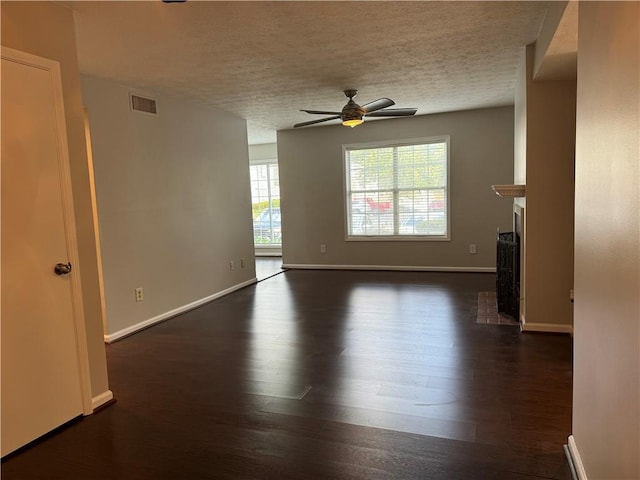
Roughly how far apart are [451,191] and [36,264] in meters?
5.62

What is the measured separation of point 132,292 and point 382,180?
13.9ft

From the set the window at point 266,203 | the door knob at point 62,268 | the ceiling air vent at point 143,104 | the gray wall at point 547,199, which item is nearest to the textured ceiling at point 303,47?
the ceiling air vent at point 143,104

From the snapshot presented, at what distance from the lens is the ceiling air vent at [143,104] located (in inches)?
165

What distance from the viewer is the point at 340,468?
6.38ft

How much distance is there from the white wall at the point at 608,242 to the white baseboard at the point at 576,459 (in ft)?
0.12

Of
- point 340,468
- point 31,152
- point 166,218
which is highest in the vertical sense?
point 31,152

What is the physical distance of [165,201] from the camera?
4613 mm

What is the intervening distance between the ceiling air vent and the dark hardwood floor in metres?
2.18

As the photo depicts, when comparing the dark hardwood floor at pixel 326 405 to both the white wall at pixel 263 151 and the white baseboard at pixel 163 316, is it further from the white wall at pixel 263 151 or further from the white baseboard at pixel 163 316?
the white wall at pixel 263 151

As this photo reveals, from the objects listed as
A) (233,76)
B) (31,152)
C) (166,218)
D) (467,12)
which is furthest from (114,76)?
(467,12)

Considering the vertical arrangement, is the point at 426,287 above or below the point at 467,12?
below

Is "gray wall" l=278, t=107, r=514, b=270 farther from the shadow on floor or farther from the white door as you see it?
the white door

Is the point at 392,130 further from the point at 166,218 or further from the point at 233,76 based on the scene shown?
the point at 166,218

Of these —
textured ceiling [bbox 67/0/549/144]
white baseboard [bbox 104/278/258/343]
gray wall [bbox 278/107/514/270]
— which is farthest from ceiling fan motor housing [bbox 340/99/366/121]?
white baseboard [bbox 104/278/258/343]
